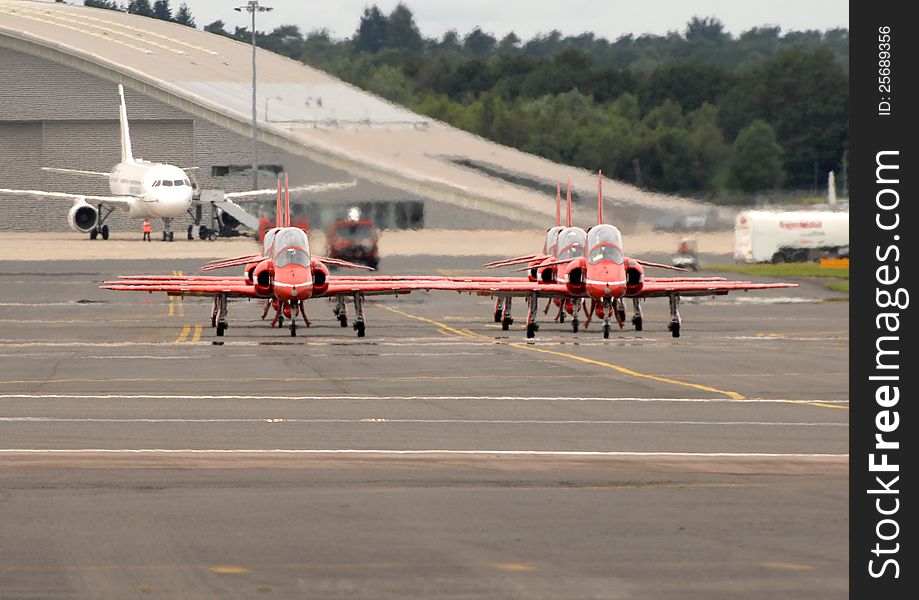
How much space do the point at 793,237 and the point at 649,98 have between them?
11.9m

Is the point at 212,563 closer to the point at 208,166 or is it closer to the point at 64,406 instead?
the point at 64,406

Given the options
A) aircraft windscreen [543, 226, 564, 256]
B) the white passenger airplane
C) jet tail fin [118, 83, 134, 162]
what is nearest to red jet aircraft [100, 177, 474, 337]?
aircraft windscreen [543, 226, 564, 256]

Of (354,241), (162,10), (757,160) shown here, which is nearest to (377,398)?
(757,160)

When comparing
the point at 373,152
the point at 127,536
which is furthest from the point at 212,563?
the point at 373,152

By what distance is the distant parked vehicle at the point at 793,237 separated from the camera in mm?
71750

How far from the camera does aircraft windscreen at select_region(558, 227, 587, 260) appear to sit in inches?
1590

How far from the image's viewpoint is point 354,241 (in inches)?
2586

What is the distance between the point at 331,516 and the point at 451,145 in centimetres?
7467

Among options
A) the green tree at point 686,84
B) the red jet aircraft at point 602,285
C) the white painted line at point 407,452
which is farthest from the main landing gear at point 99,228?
the white painted line at point 407,452

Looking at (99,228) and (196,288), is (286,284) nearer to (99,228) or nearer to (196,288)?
(196,288)

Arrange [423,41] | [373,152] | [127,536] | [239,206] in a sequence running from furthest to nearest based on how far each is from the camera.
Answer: [423,41], [239,206], [373,152], [127,536]

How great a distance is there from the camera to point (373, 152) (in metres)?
85.9

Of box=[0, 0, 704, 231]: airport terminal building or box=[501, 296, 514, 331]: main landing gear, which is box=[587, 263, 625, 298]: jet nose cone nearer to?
box=[501, 296, 514, 331]: main landing gear

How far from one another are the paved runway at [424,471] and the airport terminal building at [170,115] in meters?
54.5
